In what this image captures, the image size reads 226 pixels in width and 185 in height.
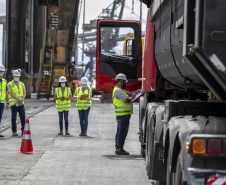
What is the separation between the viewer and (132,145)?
13.9 metres

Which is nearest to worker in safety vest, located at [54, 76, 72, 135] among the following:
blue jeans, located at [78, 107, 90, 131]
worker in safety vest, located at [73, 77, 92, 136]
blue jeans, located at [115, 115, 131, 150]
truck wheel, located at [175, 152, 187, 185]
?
worker in safety vest, located at [73, 77, 92, 136]

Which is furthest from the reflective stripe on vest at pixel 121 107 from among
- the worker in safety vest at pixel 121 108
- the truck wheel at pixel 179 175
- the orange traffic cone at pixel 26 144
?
the truck wheel at pixel 179 175

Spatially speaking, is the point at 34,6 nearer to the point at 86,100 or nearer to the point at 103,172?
the point at 86,100

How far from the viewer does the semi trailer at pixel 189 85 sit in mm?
4605

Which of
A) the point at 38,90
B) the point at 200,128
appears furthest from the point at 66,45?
the point at 200,128

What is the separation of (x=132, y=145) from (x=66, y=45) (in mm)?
26205

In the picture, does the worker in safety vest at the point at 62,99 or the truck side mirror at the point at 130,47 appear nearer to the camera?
the truck side mirror at the point at 130,47

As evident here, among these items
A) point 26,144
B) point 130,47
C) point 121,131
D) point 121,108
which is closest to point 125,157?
point 121,131

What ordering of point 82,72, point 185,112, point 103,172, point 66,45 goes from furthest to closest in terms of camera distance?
1. point 82,72
2. point 66,45
3. point 103,172
4. point 185,112

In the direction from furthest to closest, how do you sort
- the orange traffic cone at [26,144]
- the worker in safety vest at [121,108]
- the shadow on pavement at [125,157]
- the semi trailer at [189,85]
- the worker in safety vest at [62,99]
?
the worker in safety vest at [62,99], the worker in safety vest at [121,108], the orange traffic cone at [26,144], the shadow on pavement at [125,157], the semi trailer at [189,85]

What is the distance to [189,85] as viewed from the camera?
729 centimetres

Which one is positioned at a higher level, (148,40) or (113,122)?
(148,40)

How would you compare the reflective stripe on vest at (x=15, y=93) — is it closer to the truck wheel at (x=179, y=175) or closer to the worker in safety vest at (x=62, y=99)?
the worker in safety vest at (x=62, y=99)

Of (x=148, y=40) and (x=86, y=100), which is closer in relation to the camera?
(x=148, y=40)
